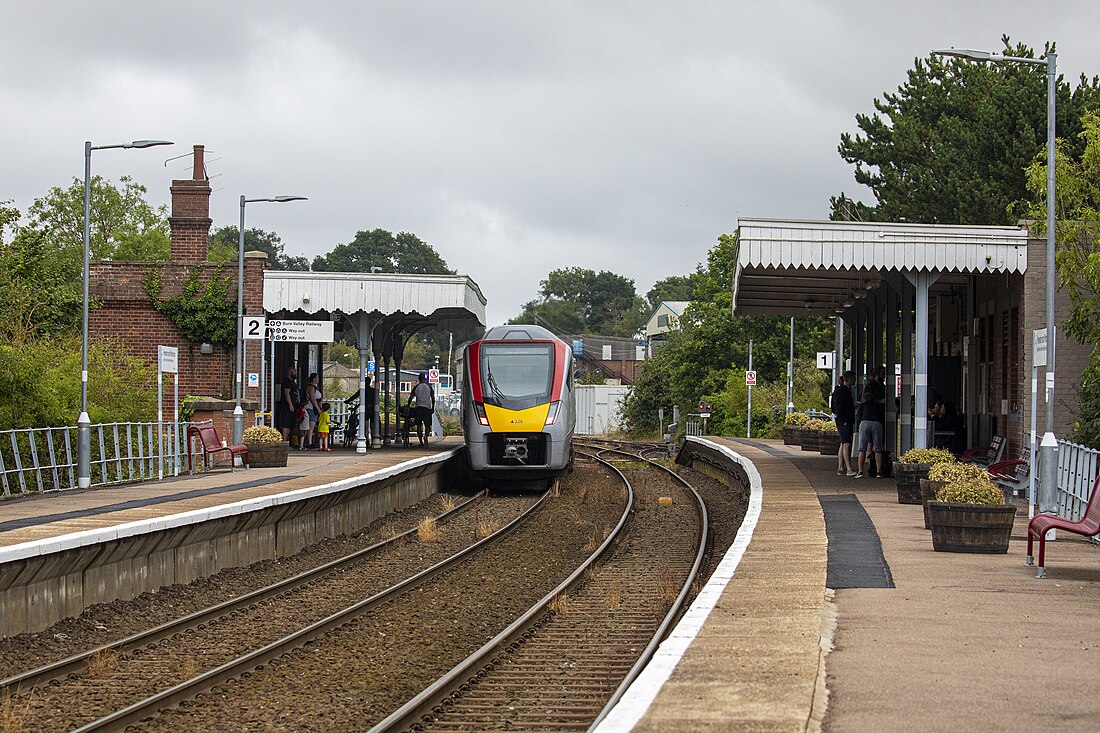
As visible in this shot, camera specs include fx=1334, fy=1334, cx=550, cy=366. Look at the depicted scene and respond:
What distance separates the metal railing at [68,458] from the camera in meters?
18.2

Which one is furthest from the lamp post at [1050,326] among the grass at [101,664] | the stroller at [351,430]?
the stroller at [351,430]

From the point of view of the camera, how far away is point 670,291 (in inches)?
5994

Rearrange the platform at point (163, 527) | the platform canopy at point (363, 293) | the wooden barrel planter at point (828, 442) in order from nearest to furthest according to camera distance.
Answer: the platform at point (163, 527)
the platform canopy at point (363, 293)
the wooden barrel planter at point (828, 442)

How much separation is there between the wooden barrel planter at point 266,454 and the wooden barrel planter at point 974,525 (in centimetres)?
1374

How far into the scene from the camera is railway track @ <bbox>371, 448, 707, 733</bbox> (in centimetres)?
807

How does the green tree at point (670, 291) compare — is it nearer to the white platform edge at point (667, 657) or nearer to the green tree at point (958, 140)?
the green tree at point (958, 140)

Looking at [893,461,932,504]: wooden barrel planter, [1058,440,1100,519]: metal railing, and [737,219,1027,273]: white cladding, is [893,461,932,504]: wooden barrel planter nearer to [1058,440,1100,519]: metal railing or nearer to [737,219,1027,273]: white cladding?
[1058,440,1100,519]: metal railing

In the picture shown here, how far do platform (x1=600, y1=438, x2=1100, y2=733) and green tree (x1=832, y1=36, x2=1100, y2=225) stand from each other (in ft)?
84.9

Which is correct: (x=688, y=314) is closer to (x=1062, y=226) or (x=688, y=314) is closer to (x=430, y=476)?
(x=430, y=476)

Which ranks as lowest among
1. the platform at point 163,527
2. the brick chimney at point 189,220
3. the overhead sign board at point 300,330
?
the platform at point 163,527

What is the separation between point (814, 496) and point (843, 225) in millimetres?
4439

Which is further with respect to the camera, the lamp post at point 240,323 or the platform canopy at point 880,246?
the lamp post at point 240,323

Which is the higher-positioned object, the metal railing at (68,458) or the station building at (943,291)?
the station building at (943,291)

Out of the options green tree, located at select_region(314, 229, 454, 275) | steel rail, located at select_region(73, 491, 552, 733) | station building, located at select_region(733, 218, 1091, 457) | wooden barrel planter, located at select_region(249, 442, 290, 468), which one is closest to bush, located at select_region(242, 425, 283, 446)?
wooden barrel planter, located at select_region(249, 442, 290, 468)
